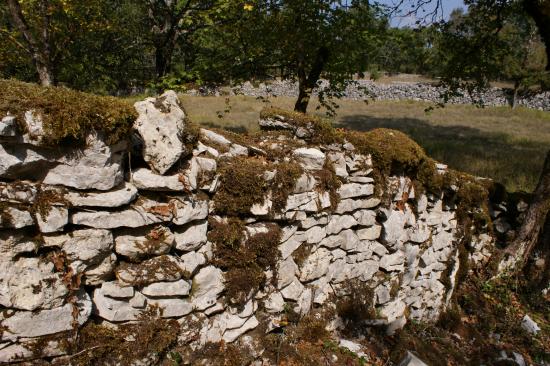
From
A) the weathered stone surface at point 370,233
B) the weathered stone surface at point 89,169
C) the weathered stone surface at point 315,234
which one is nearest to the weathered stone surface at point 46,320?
the weathered stone surface at point 89,169

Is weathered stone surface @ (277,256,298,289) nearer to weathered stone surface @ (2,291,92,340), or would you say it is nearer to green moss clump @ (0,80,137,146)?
weathered stone surface @ (2,291,92,340)

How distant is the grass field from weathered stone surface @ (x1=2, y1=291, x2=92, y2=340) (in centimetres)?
807

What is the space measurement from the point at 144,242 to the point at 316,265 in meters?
1.99

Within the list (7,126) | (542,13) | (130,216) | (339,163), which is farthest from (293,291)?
(542,13)

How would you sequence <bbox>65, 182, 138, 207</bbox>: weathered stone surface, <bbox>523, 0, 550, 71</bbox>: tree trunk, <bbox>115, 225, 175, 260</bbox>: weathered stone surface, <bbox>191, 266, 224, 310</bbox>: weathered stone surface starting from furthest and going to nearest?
<bbox>523, 0, 550, 71</bbox>: tree trunk
<bbox>191, 266, 224, 310</bbox>: weathered stone surface
<bbox>115, 225, 175, 260</bbox>: weathered stone surface
<bbox>65, 182, 138, 207</bbox>: weathered stone surface

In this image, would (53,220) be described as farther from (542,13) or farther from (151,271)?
(542,13)

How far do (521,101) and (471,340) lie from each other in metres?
33.1

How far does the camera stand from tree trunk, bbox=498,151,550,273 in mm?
7062

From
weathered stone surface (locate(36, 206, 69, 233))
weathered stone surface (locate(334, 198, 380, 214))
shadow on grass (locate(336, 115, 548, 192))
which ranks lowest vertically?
shadow on grass (locate(336, 115, 548, 192))

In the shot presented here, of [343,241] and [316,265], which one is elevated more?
[343,241]

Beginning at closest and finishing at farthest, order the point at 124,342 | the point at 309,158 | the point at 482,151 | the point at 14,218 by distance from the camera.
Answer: the point at 14,218 → the point at 124,342 → the point at 309,158 → the point at 482,151

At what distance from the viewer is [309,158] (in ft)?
13.1

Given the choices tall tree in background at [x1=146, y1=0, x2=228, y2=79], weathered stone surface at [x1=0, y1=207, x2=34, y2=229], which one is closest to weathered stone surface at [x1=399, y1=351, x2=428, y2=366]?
weathered stone surface at [x1=0, y1=207, x2=34, y2=229]

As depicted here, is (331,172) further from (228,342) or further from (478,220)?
(478,220)
